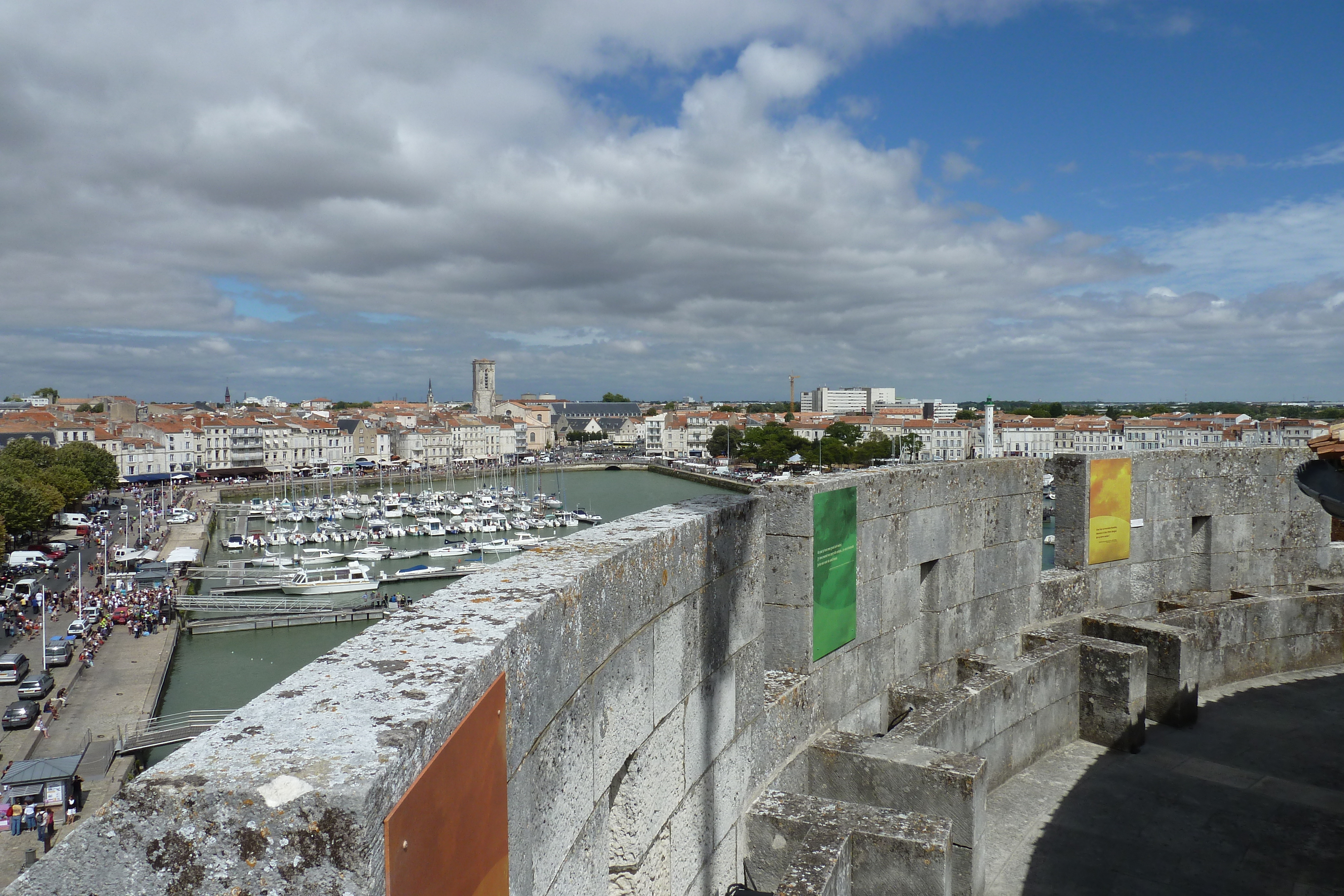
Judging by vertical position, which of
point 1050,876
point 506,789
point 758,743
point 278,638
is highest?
point 506,789

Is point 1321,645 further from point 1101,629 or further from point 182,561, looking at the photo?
point 182,561

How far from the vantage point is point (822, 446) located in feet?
293

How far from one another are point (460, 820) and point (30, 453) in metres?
63.3

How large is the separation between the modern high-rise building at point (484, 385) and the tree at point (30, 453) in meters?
95.3

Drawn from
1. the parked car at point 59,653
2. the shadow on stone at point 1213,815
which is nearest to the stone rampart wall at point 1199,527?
the shadow on stone at point 1213,815

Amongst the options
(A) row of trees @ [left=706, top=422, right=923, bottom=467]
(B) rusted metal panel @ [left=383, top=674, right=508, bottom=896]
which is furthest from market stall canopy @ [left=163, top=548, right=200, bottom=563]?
(A) row of trees @ [left=706, top=422, right=923, bottom=467]

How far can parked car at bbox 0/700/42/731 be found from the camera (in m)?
19.2

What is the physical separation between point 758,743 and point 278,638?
31.4 metres

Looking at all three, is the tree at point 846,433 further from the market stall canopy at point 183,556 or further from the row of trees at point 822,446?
the market stall canopy at point 183,556

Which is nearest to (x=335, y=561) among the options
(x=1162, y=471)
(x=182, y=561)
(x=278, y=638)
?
(x=182, y=561)

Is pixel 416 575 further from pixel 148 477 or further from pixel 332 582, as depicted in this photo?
pixel 148 477

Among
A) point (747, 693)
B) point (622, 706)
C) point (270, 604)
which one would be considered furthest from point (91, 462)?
point (622, 706)

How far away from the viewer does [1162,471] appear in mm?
8391

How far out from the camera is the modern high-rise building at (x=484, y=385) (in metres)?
149
